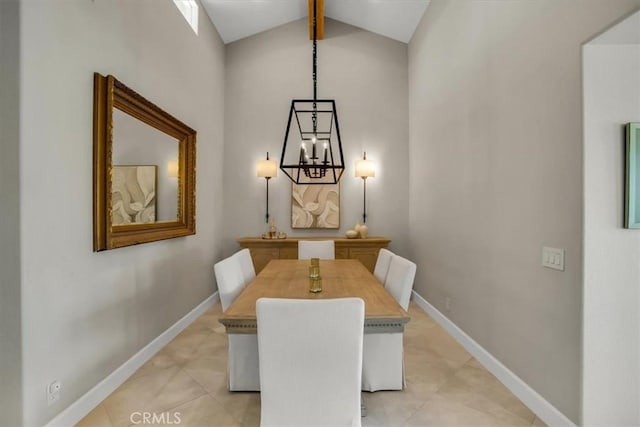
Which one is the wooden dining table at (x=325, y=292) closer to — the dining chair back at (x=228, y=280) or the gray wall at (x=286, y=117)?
the dining chair back at (x=228, y=280)

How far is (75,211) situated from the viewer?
1890 mm

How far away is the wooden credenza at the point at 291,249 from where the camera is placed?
4.26 m

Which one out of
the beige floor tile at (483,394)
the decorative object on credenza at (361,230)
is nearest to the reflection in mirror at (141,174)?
the decorative object on credenza at (361,230)

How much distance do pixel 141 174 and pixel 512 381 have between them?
3.23 meters

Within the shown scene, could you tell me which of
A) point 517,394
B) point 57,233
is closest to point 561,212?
point 517,394

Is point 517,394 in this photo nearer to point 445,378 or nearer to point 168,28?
point 445,378

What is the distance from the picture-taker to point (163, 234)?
2859 millimetres

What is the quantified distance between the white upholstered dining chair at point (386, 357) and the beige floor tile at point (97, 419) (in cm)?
→ 161

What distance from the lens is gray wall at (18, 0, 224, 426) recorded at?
1610 millimetres

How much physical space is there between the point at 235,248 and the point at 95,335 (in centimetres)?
260

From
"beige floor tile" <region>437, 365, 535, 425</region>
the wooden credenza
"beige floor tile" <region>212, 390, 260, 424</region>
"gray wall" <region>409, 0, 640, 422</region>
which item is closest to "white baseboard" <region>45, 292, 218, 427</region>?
"beige floor tile" <region>212, 390, 260, 424</region>

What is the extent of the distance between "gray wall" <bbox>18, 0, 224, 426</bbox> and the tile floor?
0.26 metres

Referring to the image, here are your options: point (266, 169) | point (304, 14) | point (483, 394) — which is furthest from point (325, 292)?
point (304, 14)

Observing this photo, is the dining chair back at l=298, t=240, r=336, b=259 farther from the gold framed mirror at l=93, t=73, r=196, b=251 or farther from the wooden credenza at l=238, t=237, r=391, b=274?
the gold framed mirror at l=93, t=73, r=196, b=251
